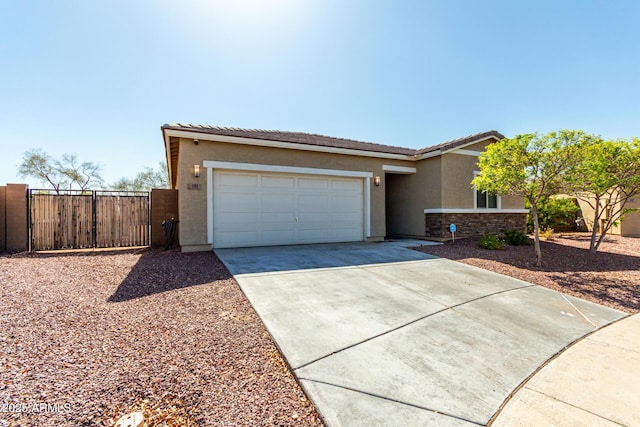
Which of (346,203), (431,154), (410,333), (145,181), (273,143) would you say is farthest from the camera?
(145,181)

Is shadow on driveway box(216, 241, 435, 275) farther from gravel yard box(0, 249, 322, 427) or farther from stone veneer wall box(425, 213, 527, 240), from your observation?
stone veneer wall box(425, 213, 527, 240)

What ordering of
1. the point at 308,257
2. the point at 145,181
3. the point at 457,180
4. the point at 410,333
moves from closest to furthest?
the point at 410,333 → the point at 308,257 → the point at 457,180 → the point at 145,181

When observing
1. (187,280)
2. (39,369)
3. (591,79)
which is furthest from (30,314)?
(591,79)

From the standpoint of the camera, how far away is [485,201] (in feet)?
38.4

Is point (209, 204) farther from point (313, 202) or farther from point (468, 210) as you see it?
point (468, 210)

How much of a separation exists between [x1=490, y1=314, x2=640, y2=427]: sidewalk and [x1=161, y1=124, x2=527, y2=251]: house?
298 inches

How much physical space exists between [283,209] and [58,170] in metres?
31.1

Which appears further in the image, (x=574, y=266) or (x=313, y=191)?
(x=313, y=191)

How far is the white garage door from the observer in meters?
8.64

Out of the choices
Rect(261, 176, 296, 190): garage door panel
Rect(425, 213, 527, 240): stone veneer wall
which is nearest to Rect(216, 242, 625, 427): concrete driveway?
Rect(261, 176, 296, 190): garage door panel

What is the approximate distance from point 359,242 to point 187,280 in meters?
6.61

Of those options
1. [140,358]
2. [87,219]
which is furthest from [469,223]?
[87,219]

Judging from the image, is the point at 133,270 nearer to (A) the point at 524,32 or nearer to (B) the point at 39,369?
(B) the point at 39,369

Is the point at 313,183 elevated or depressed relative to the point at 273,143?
depressed
